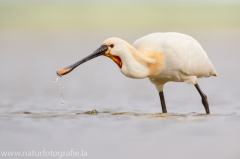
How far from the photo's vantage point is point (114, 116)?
9.18 m

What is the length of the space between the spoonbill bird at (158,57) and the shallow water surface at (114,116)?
74 cm

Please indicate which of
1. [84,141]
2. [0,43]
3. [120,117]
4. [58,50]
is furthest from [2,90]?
[0,43]

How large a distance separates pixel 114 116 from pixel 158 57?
1.27 m

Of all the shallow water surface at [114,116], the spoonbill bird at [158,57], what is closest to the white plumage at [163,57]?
the spoonbill bird at [158,57]

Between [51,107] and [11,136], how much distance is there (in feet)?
10.0

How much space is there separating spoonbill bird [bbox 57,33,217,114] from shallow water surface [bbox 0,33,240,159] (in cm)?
74

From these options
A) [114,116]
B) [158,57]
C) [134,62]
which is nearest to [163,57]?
[158,57]

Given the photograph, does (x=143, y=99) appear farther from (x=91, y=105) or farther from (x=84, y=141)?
(x=84, y=141)

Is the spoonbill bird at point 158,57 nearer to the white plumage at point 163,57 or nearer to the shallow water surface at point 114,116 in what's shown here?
the white plumage at point 163,57

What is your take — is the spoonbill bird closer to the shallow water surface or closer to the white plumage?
the white plumage

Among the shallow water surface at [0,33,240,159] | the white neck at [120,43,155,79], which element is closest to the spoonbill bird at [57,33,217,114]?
the white neck at [120,43,155,79]

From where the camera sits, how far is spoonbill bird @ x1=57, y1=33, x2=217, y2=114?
337 inches

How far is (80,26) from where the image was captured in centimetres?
4866

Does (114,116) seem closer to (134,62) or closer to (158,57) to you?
(134,62)
